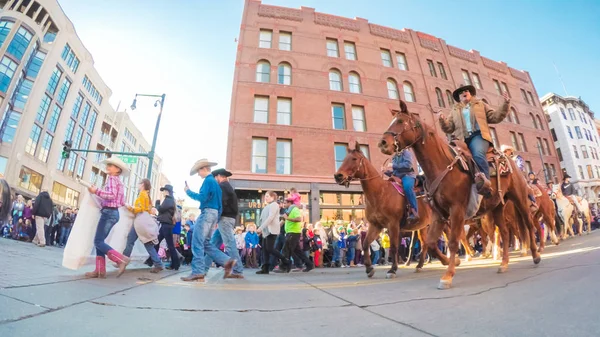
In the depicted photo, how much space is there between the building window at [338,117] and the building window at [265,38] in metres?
7.66

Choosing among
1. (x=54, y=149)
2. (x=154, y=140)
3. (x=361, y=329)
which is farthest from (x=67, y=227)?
(x=54, y=149)

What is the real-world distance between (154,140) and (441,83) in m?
25.8

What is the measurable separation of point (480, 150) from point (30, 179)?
41.3 metres

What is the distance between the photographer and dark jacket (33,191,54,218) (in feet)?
38.0

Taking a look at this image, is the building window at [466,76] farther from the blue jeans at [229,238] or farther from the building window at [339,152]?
the blue jeans at [229,238]

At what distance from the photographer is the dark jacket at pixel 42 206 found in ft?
38.0

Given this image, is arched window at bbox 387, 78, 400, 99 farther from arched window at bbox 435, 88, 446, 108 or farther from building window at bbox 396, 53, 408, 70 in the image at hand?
arched window at bbox 435, 88, 446, 108

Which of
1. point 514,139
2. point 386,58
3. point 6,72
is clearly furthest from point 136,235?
point 6,72

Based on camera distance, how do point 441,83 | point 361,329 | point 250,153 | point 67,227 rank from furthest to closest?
point 441,83 < point 250,153 < point 67,227 < point 361,329

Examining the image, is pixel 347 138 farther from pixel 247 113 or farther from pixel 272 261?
pixel 272 261

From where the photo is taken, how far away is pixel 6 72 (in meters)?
28.2

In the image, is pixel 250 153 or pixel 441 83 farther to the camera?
pixel 441 83

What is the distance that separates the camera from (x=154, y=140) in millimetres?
15805

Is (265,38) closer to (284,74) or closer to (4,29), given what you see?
(284,74)
